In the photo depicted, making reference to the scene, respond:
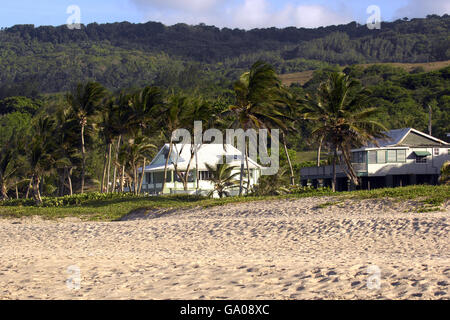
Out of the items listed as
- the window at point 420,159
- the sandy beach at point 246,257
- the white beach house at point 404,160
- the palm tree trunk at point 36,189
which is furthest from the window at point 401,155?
the palm tree trunk at point 36,189

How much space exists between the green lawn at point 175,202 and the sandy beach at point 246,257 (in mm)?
757

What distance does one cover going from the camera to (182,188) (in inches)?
1639

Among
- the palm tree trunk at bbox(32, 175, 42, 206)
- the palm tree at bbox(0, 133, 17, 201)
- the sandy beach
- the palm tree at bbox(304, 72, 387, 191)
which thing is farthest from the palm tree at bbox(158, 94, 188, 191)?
the sandy beach

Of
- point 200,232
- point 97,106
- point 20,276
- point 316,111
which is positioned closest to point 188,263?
point 20,276

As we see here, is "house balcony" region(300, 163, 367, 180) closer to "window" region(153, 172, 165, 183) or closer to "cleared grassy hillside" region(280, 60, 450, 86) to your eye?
"window" region(153, 172, 165, 183)

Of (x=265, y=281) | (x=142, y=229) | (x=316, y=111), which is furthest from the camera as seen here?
(x=316, y=111)

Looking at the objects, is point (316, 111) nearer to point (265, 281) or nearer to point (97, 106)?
point (97, 106)

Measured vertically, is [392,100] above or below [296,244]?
above

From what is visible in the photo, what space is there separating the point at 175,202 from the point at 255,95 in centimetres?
685

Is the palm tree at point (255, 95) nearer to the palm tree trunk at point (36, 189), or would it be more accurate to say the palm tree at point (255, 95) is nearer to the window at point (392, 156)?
the window at point (392, 156)

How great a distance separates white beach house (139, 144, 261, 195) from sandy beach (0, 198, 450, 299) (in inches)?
733

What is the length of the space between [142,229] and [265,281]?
33.9 ft

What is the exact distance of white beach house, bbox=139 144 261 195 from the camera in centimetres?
4184
